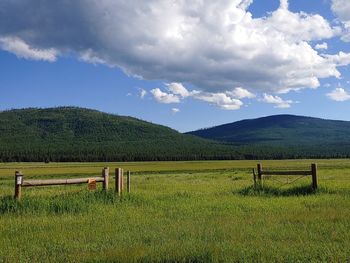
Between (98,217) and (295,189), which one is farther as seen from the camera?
(295,189)

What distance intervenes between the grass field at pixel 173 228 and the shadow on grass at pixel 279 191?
1028 millimetres

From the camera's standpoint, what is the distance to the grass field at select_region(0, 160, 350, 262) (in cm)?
888

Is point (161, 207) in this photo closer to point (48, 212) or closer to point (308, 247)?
point (48, 212)

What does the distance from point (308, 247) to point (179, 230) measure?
3425mm

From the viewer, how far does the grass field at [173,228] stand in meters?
8.88

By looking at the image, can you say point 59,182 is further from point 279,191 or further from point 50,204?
point 279,191

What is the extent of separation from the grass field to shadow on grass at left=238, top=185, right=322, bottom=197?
1.03 m

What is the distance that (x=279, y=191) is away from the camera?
20.8 m

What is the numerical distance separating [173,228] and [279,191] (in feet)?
33.3

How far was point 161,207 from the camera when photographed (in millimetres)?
16297

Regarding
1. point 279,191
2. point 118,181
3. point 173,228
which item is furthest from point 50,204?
point 279,191

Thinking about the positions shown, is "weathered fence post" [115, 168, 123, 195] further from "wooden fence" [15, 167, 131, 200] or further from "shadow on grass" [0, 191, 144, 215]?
"shadow on grass" [0, 191, 144, 215]

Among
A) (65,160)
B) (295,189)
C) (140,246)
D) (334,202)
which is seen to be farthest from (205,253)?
(65,160)

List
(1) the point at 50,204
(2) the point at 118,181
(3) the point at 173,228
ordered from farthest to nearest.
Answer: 1. (2) the point at 118,181
2. (1) the point at 50,204
3. (3) the point at 173,228
